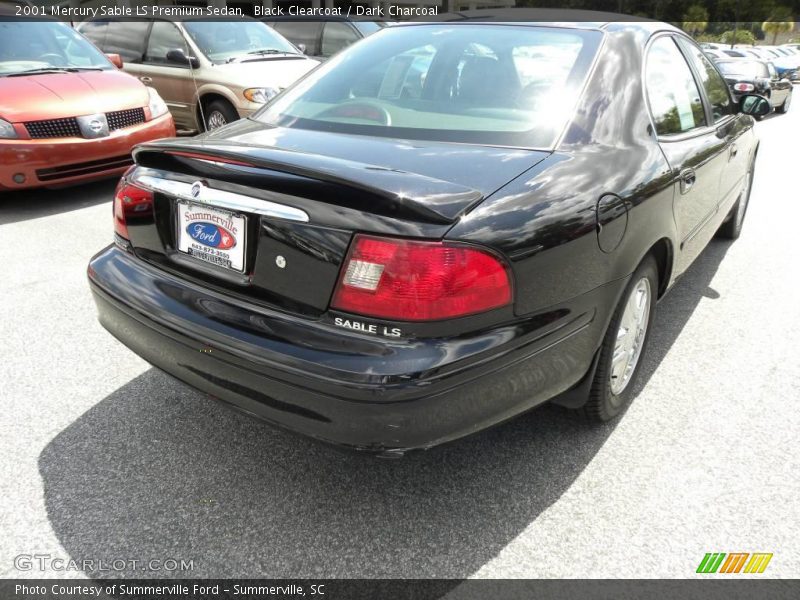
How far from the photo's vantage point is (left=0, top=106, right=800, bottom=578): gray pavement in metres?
2.06

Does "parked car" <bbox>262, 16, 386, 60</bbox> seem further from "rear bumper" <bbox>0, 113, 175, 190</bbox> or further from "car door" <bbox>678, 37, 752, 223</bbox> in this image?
"car door" <bbox>678, 37, 752, 223</bbox>

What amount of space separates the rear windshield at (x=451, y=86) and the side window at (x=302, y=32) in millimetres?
7882

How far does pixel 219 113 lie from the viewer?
7.78 metres

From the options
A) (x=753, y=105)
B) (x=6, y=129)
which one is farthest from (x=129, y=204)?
(x=6, y=129)

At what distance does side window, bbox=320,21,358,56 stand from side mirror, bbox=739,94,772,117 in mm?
7291

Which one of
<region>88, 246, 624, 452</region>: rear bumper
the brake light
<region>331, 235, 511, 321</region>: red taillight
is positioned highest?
the brake light

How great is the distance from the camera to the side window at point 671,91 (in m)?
2.78

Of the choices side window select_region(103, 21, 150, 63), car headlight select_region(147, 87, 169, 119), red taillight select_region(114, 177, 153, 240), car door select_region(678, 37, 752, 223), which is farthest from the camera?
side window select_region(103, 21, 150, 63)

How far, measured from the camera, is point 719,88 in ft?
12.8

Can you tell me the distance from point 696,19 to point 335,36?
54811mm

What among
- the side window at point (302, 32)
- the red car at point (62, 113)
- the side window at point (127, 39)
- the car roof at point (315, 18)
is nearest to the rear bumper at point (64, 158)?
the red car at point (62, 113)

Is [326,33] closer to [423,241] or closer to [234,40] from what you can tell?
[234,40]

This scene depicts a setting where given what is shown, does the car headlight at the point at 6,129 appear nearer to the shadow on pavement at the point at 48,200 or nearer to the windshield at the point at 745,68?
the shadow on pavement at the point at 48,200

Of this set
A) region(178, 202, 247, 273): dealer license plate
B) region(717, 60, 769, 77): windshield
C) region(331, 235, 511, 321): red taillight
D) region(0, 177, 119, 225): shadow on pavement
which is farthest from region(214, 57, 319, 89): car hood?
region(717, 60, 769, 77): windshield
